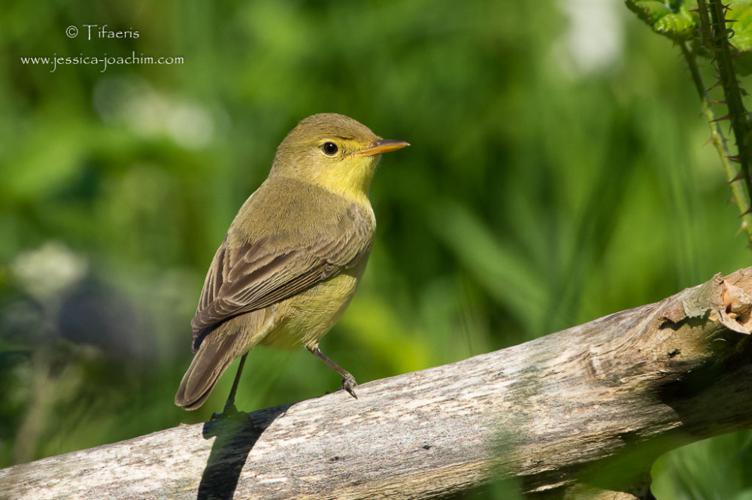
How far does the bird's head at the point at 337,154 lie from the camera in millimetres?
5078

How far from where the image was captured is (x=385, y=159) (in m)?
6.85

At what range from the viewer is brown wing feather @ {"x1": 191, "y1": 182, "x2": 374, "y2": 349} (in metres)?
4.07

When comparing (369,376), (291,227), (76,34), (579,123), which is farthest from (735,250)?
(76,34)

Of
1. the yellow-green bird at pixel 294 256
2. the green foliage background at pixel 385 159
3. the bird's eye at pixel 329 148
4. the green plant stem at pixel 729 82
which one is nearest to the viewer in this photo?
the green plant stem at pixel 729 82

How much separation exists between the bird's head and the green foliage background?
2.78ft

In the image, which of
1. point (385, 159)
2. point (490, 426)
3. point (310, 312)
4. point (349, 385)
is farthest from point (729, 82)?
point (385, 159)

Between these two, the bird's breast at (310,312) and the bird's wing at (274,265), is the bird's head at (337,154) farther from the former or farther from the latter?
the bird's breast at (310,312)

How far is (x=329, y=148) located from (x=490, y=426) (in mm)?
2197

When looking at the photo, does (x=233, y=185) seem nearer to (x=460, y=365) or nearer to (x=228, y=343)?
(x=228, y=343)

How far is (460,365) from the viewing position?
3.48 m

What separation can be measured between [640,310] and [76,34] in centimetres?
503

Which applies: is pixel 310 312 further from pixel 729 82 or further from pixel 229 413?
pixel 729 82

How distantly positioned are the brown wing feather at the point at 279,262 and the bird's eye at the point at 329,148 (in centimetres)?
41

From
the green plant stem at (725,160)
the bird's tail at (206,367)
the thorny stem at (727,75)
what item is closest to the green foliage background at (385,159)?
the bird's tail at (206,367)
